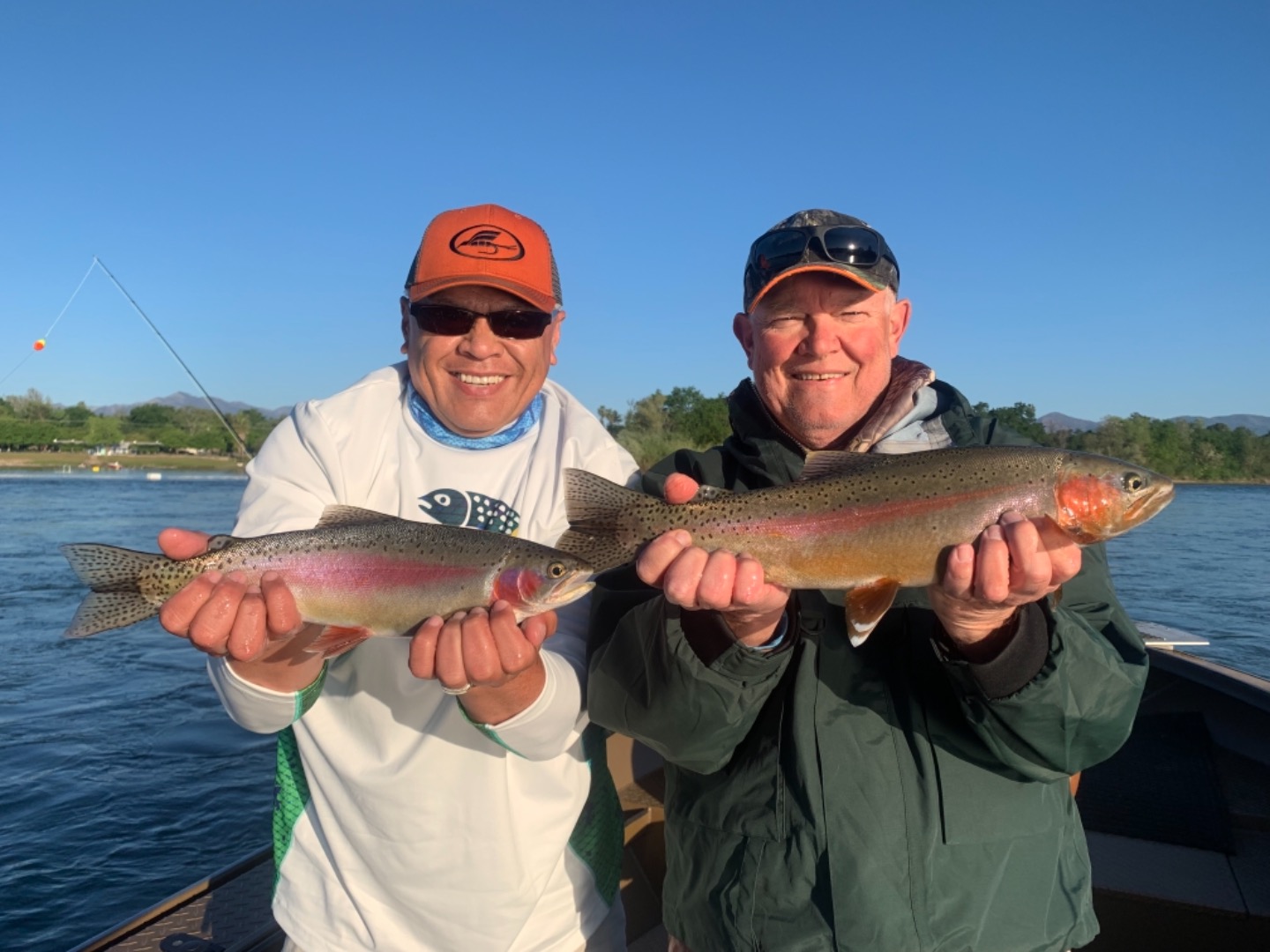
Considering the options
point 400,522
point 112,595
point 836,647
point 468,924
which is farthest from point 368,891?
point 836,647

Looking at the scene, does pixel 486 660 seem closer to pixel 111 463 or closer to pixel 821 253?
pixel 821 253

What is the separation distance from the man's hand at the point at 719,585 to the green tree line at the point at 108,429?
81611 mm

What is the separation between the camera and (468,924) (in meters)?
2.76

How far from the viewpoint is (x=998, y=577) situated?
2457 millimetres

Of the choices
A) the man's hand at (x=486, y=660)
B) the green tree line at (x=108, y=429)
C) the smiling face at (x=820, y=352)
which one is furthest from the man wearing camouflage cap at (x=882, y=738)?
the green tree line at (x=108, y=429)

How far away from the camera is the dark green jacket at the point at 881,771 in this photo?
7.89 feet

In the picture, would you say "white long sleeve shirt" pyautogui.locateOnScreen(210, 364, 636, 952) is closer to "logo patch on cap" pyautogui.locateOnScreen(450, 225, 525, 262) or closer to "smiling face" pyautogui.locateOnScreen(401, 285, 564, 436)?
"smiling face" pyautogui.locateOnScreen(401, 285, 564, 436)

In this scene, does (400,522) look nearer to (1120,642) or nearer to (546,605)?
(546,605)

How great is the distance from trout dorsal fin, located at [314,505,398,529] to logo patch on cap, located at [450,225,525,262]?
97 centimetres

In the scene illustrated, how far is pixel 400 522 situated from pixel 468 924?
1.30m

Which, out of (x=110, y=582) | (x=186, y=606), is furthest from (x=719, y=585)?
(x=110, y=582)

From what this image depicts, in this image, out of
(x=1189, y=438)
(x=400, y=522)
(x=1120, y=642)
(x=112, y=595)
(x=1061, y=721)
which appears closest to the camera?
(x=1061, y=721)

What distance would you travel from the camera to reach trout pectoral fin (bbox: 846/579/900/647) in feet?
8.85

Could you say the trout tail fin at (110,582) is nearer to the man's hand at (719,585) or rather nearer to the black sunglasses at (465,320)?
the black sunglasses at (465,320)
